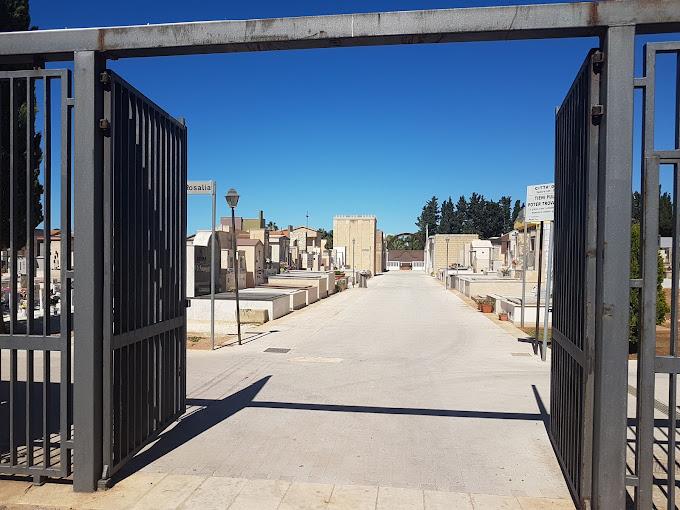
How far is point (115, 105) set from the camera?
420cm

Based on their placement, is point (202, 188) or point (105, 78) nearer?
point (105, 78)

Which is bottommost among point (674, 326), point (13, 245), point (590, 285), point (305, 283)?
point (305, 283)

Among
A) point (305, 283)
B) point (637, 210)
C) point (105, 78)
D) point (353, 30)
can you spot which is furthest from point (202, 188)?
point (305, 283)

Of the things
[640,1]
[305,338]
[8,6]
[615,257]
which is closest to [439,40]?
[640,1]

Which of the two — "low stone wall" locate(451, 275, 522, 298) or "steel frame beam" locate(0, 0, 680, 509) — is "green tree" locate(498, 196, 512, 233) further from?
"steel frame beam" locate(0, 0, 680, 509)

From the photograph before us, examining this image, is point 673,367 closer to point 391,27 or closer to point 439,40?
point 439,40

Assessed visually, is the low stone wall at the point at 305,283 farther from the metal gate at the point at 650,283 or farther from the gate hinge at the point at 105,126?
the metal gate at the point at 650,283

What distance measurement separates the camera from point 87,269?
13.2 feet

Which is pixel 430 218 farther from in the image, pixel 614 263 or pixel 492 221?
pixel 614 263

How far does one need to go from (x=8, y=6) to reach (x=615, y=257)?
16315 mm

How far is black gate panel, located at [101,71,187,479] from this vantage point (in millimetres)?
4141

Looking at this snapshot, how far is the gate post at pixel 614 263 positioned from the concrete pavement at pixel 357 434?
26.4 inches

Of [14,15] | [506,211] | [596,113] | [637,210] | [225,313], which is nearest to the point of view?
[596,113]

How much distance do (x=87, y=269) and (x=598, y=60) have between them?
13.6 ft
